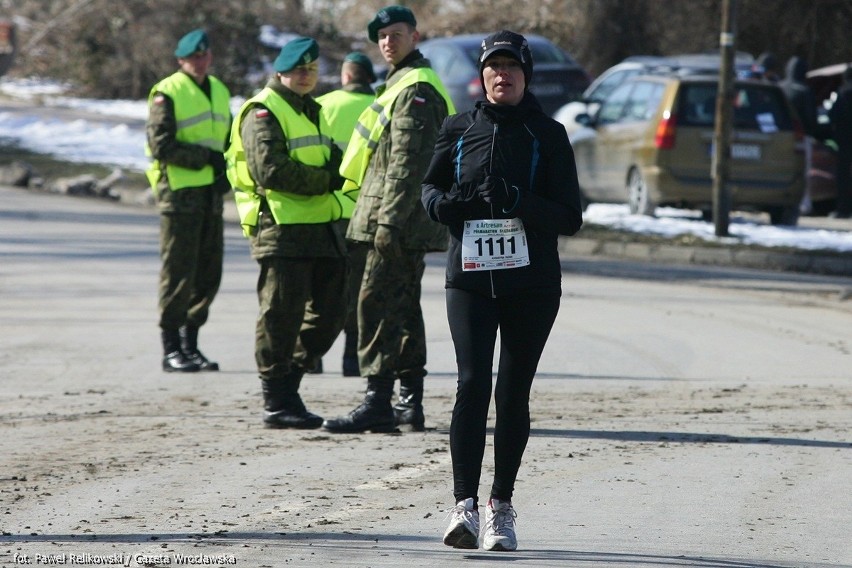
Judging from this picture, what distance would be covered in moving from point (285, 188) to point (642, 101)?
12.5 meters

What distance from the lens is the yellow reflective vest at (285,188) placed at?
8.66 metres

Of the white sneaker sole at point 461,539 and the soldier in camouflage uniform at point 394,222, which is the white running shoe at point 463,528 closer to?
the white sneaker sole at point 461,539

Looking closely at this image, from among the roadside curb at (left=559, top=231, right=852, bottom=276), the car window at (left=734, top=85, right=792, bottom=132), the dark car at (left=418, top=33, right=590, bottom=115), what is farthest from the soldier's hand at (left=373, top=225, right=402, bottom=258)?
the dark car at (left=418, top=33, right=590, bottom=115)

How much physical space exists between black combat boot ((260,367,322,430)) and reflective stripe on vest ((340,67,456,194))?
1086mm

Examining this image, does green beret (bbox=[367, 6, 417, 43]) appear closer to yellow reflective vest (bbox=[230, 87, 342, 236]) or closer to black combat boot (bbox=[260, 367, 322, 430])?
yellow reflective vest (bbox=[230, 87, 342, 236])

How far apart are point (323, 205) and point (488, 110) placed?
2.69 m

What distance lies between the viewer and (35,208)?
21.8 m

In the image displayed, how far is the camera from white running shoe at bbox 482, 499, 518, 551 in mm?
5965

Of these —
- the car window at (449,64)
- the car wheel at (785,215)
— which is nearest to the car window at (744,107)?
the car wheel at (785,215)

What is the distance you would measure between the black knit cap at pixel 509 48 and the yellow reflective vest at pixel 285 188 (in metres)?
2.62

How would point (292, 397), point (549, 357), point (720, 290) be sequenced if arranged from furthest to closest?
1. point (720, 290)
2. point (549, 357)
3. point (292, 397)

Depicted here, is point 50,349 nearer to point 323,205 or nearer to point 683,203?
point 323,205

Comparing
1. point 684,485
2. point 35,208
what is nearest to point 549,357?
point 684,485

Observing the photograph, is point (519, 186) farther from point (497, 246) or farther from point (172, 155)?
point (172, 155)
